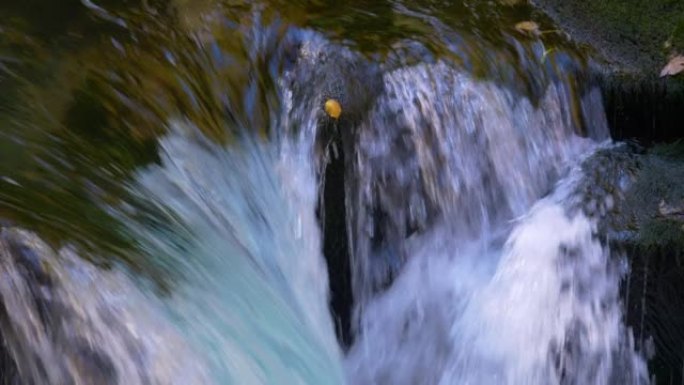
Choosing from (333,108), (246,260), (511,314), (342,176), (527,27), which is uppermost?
(527,27)

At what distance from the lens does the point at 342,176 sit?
3605mm

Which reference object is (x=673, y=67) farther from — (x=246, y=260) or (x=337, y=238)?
(x=246, y=260)

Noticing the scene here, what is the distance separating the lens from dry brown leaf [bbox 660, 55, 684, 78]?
12.8 ft

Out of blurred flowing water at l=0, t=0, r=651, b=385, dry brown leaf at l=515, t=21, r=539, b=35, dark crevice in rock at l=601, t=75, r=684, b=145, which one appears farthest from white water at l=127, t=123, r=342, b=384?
dark crevice in rock at l=601, t=75, r=684, b=145

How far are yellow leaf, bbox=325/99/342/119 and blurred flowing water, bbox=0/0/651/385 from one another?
0.07ft

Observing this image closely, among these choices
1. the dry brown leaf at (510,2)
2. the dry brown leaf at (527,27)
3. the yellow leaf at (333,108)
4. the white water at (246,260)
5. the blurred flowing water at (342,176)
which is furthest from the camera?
the dry brown leaf at (510,2)

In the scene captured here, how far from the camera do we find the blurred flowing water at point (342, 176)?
306cm

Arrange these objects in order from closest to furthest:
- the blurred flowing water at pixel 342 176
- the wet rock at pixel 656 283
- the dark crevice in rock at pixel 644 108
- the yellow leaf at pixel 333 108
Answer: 1. the blurred flowing water at pixel 342 176
2. the wet rock at pixel 656 283
3. the yellow leaf at pixel 333 108
4. the dark crevice in rock at pixel 644 108

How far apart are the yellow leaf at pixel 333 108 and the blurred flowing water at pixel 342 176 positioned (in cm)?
2

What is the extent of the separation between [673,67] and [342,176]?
145cm

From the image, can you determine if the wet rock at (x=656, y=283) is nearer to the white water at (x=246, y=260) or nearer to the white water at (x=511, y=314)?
the white water at (x=511, y=314)

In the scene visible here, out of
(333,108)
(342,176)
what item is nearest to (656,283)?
(342,176)

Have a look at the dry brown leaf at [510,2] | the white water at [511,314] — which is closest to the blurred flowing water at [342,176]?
the white water at [511,314]

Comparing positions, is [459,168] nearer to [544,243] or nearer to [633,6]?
[544,243]
